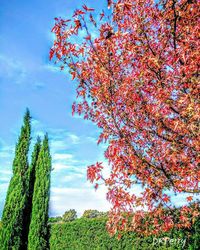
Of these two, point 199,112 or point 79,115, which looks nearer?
point 199,112

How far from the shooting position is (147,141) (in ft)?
17.1

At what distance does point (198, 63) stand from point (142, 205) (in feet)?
8.08

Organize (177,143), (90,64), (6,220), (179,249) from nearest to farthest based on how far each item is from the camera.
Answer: (177,143)
(90,64)
(179,249)
(6,220)

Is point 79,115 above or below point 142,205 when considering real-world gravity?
above

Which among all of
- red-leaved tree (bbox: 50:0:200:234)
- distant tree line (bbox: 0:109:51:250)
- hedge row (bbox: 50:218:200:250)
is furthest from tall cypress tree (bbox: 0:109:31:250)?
red-leaved tree (bbox: 50:0:200:234)

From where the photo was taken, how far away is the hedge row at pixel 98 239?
25.4 ft

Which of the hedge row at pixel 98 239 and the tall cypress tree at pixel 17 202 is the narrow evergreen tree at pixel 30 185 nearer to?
the tall cypress tree at pixel 17 202

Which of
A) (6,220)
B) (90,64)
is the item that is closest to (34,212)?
(6,220)

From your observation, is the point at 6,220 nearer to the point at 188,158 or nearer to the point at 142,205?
the point at 142,205

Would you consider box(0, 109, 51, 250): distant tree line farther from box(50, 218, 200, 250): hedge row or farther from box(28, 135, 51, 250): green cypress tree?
box(50, 218, 200, 250): hedge row

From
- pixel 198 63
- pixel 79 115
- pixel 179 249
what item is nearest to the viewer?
pixel 198 63

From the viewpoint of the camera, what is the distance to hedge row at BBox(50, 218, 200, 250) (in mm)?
7750

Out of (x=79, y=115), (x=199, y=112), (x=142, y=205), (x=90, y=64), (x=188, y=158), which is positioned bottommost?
(x=142, y=205)

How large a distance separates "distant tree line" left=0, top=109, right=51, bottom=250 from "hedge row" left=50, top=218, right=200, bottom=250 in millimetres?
1630
